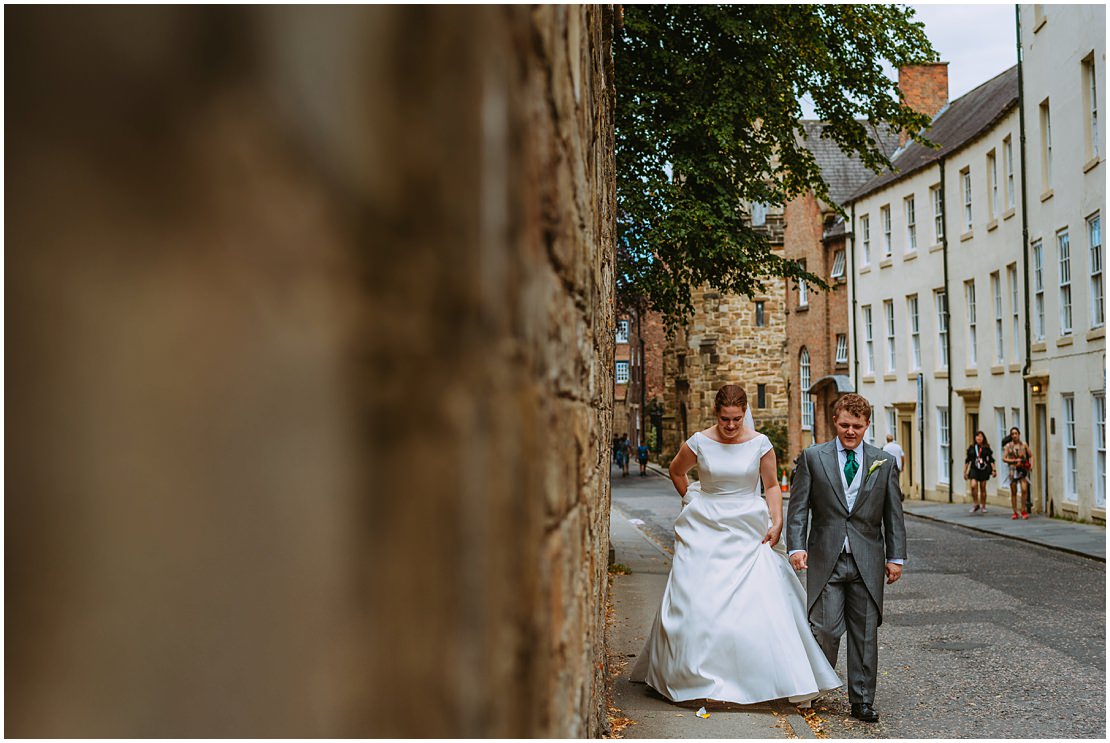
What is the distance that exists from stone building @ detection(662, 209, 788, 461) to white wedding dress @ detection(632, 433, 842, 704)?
3624 centimetres

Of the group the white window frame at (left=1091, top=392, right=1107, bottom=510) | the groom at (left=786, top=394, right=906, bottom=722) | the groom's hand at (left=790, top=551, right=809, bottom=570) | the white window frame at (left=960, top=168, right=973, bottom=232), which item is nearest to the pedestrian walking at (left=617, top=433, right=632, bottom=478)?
the white window frame at (left=960, top=168, right=973, bottom=232)

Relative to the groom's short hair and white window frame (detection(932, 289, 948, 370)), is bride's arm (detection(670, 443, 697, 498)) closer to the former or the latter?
the groom's short hair

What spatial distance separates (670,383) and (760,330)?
443 cm

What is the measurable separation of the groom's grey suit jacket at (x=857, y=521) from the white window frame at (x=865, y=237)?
3376 cm

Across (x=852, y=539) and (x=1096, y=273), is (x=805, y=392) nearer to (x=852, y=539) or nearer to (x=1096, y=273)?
(x=1096, y=273)

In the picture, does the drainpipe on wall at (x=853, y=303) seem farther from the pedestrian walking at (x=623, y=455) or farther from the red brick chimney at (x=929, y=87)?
the pedestrian walking at (x=623, y=455)

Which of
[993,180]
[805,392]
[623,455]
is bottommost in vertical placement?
[623,455]

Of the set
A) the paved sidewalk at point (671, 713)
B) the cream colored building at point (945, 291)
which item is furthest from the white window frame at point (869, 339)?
the paved sidewalk at point (671, 713)

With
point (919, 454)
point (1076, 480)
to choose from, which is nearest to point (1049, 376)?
point (1076, 480)

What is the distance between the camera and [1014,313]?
28.6 metres

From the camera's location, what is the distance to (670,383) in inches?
1876

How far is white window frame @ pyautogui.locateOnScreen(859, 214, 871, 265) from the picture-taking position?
39625 millimetres

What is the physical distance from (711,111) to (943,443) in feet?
73.6

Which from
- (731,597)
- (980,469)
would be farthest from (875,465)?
(980,469)
